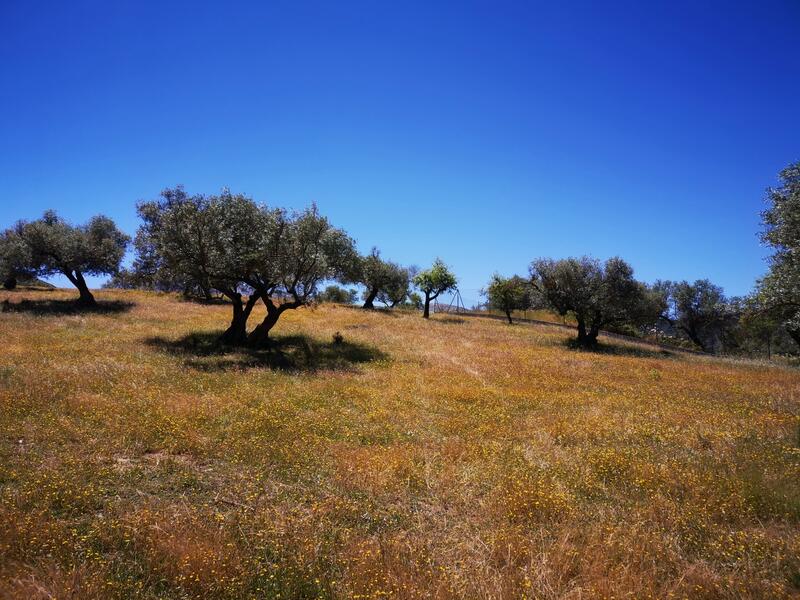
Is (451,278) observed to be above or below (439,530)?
above

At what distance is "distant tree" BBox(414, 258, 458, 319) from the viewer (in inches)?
2287

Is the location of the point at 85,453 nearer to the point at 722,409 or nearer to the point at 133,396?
the point at 133,396

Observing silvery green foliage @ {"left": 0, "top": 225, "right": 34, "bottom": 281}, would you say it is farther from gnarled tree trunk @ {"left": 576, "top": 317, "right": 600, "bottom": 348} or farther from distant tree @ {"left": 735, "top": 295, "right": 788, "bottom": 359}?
distant tree @ {"left": 735, "top": 295, "right": 788, "bottom": 359}

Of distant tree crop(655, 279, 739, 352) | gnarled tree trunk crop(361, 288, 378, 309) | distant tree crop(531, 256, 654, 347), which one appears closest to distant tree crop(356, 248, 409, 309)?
gnarled tree trunk crop(361, 288, 378, 309)

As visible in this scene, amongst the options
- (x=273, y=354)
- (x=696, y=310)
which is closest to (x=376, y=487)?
(x=273, y=354)

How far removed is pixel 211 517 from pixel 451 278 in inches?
2097

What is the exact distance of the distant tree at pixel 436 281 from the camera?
2287 inches

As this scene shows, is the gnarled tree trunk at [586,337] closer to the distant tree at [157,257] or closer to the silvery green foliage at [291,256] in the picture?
the silvery green foliage at [291,256]

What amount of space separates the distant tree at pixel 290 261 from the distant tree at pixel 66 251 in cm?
2104

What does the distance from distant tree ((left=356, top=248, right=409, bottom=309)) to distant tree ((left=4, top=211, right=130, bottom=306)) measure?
96.9 feet

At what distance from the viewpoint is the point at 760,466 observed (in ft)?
30.6

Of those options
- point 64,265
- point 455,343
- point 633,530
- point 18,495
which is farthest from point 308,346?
point 64,265

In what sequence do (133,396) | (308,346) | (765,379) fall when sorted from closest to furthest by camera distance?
(133,396)
(765,379)
(308,346)

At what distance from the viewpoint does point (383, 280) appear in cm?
6097
